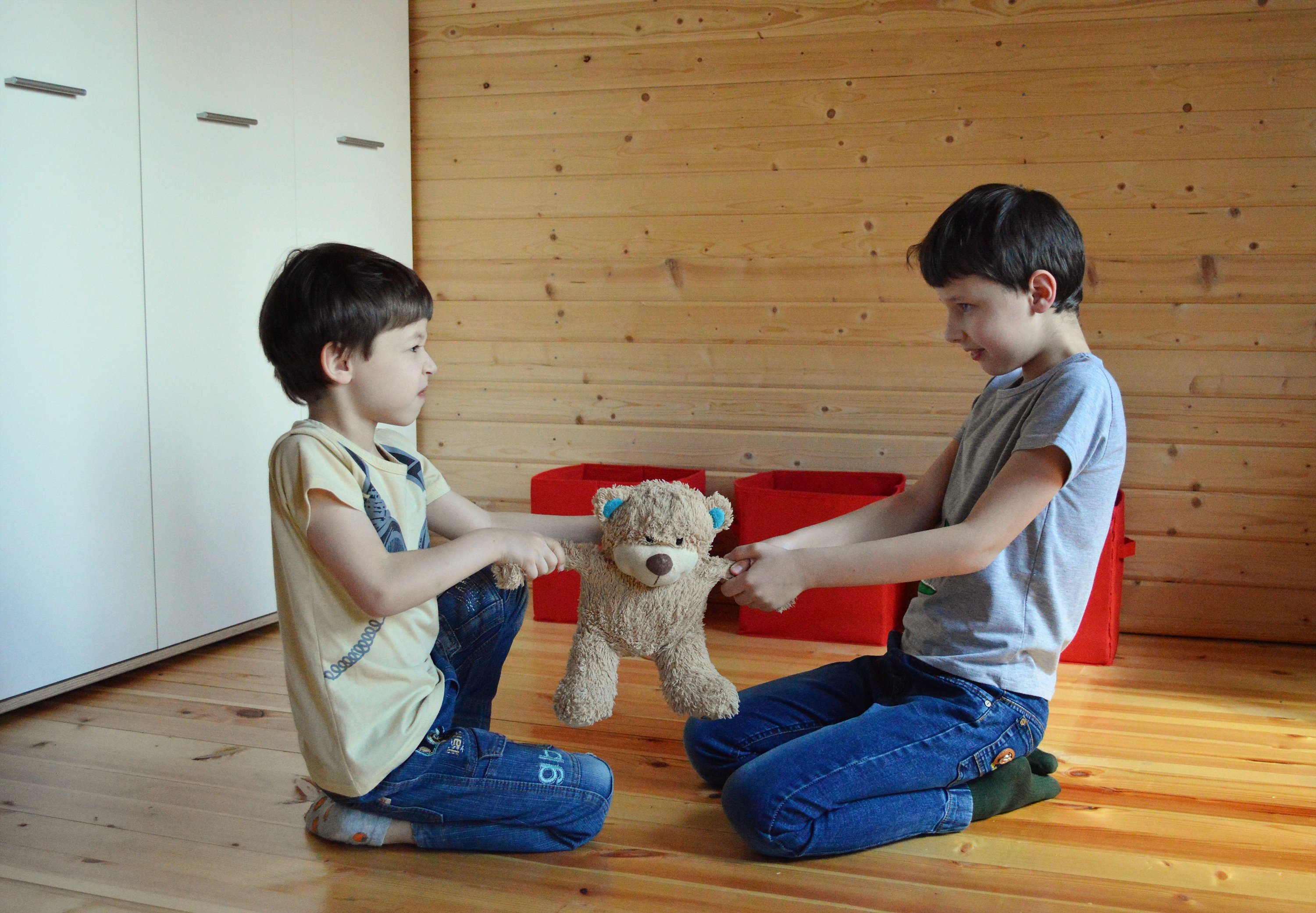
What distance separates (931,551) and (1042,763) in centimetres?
43

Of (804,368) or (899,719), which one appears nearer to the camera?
(899,719)

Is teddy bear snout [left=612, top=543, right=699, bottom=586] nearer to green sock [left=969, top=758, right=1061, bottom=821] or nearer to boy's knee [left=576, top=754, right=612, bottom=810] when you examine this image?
boy's knee [left=576, top=754, right=612, bottom=810]

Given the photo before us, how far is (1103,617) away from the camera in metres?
2.06

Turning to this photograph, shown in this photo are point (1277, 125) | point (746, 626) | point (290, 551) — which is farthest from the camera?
point (746, 626)

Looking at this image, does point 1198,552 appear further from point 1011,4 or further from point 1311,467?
point 1011,4

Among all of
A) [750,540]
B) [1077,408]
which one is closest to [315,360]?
[1077,408]

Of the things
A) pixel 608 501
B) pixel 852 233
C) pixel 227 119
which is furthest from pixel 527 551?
pixel 852 233

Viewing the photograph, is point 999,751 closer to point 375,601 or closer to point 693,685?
point 693,685

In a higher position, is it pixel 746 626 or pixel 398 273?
pixel 398 273

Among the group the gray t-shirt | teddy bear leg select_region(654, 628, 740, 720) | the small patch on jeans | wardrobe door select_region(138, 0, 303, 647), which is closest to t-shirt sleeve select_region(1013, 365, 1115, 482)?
the gray t-shirt

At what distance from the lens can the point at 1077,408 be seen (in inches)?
49.3

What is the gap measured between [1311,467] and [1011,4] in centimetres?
117

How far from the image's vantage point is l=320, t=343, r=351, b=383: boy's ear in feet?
4.02

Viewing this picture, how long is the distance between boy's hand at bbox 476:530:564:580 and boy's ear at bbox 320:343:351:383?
0.25m
